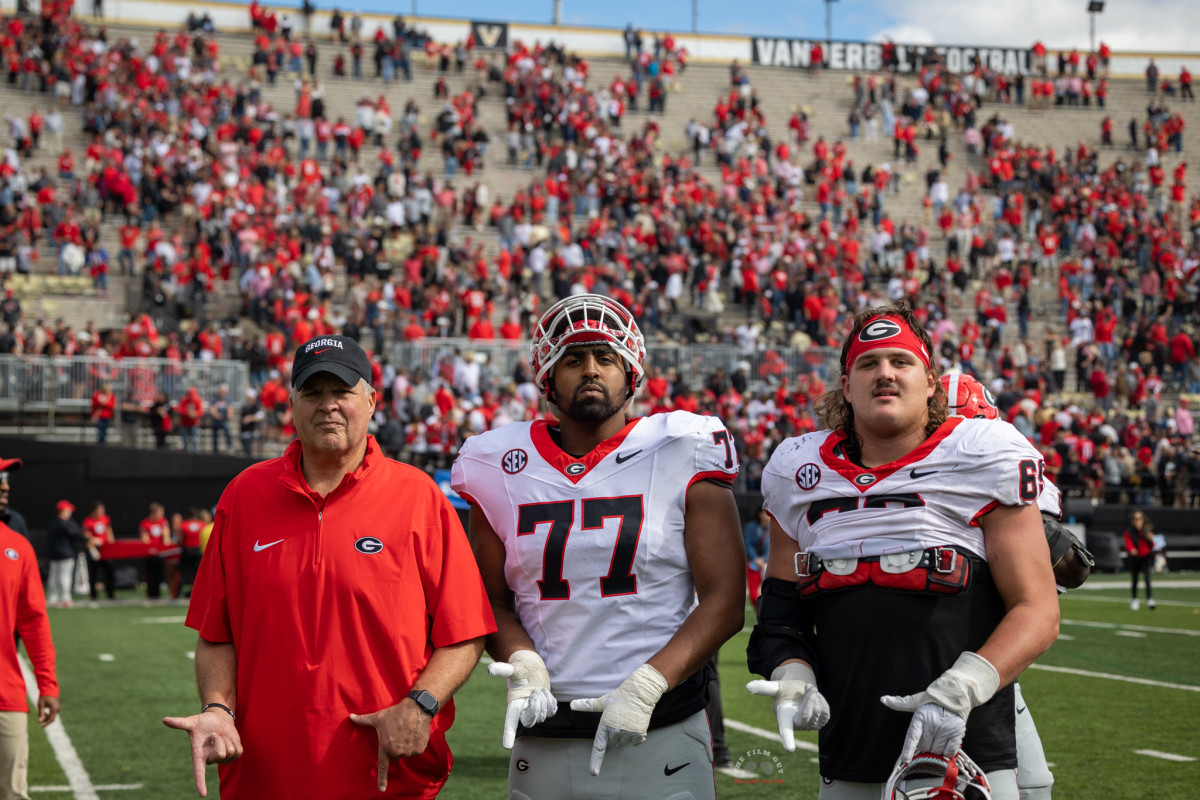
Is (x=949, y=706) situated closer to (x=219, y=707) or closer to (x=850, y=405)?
(x=850, y=405)

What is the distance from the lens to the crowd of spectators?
863 inches

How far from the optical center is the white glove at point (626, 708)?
3.14m

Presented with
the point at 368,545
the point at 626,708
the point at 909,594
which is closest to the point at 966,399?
the point at 909,594

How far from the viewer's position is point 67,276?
928 inches

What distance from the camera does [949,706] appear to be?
2879mm

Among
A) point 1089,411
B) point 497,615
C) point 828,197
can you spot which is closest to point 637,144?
point 828,197

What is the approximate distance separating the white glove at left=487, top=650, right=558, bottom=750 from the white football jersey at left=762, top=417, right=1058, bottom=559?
754 millimetres

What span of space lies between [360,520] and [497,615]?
0.49 metres

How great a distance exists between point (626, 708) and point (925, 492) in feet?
2.96

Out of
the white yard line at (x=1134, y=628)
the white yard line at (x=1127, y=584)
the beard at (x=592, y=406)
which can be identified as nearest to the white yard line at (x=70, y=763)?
the beard at (x=592, y=406)

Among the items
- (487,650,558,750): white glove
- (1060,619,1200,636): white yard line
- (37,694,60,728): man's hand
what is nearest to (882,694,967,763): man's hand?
(487,650,558,750): white glove

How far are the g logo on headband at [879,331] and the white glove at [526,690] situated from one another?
1193mm

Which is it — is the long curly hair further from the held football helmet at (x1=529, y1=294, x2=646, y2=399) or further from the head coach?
the head coach

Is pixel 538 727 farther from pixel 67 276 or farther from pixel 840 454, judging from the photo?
pixel 67 276
